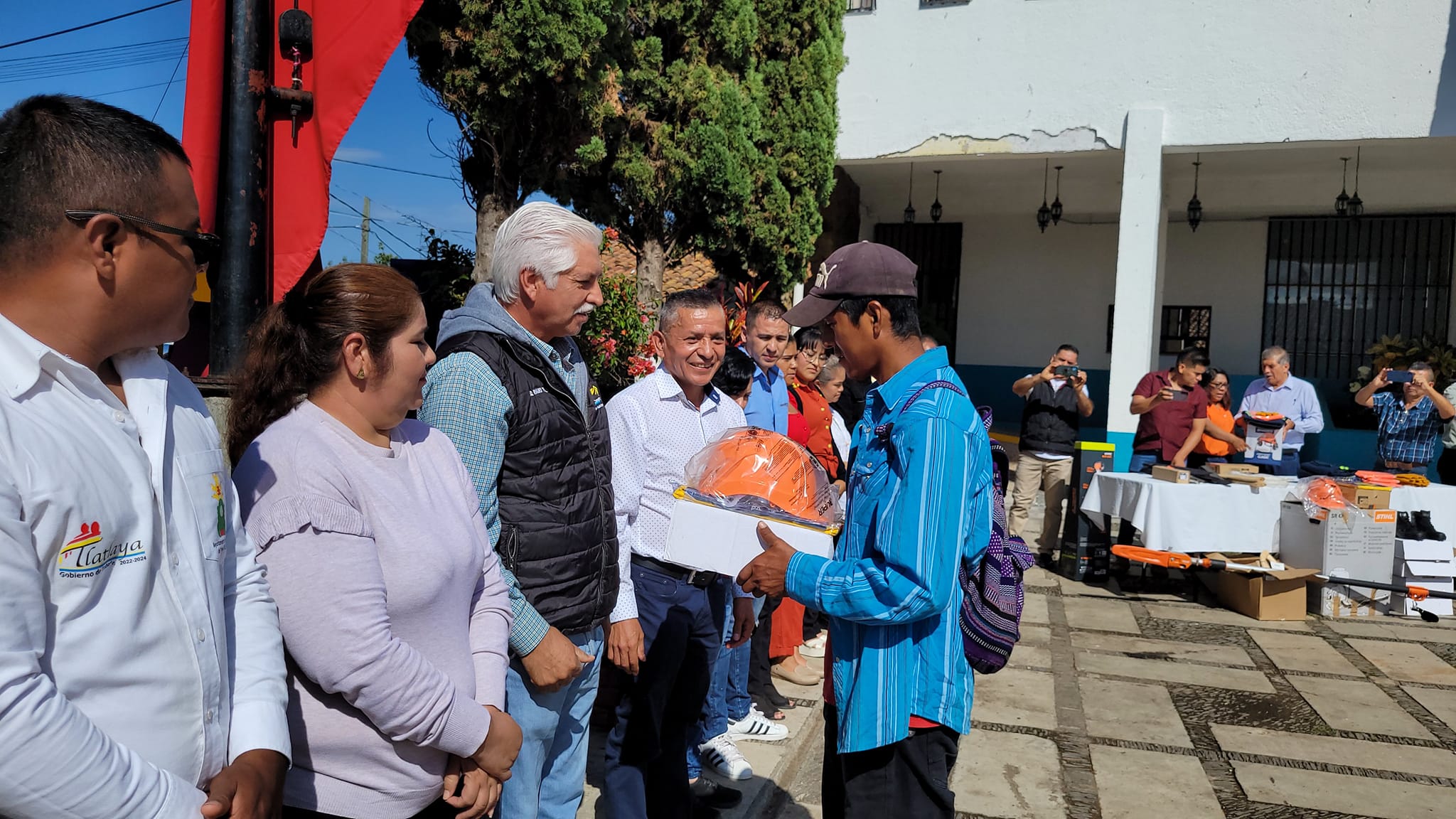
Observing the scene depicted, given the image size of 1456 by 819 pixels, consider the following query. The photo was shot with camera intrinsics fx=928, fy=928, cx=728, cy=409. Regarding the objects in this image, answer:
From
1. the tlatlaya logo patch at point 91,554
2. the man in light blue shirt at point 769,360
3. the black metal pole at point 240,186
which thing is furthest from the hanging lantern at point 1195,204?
the tlatlaya logo patch at point 91,554

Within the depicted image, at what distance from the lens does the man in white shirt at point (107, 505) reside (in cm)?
99

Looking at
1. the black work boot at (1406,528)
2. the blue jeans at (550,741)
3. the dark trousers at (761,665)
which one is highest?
the black work boot at (1406,528)

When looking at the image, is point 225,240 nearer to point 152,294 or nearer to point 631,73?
point 152,294

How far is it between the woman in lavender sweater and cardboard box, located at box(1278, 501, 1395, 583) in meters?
6.32

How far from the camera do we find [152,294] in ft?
3.82

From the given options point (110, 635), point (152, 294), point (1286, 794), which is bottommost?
point (1286, 794)

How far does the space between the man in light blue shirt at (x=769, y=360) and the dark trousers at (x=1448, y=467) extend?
22.1 ft

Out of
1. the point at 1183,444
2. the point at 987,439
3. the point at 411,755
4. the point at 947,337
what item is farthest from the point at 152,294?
the point at 947,337

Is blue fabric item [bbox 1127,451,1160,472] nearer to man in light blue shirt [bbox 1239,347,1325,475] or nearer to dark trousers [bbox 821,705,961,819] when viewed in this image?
man in light blue shirt [bbox 1239,347,1325,475]

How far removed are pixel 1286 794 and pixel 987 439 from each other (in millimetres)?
2743

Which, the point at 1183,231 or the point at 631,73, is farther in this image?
the point at 1183,231

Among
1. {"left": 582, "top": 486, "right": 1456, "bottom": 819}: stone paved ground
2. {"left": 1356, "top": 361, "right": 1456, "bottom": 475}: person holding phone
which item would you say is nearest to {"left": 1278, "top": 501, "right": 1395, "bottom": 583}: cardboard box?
{"left": 582, "top": 486, "right": 1456, "bottom": 819}: stone paved ground

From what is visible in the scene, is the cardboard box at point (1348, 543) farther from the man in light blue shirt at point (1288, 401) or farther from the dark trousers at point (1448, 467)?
the dark trousers at point (1448, 467)

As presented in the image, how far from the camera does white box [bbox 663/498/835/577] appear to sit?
208 cm
